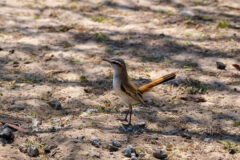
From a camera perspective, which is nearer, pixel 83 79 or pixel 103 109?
pixel 103 109

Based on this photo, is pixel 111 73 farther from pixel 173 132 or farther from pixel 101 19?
pixel 101 19

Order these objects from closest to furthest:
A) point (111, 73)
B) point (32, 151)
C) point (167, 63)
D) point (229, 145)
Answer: point (32, 151)
point (229, 145)
point (111, 73)
point (167, 63)

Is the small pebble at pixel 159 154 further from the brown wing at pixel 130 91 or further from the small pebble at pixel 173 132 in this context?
the brown wing at pixel 130 91

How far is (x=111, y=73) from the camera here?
6.21 metres

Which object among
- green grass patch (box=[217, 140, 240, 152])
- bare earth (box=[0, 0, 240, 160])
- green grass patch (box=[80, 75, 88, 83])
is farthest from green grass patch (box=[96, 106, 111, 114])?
green grass patch (box=[217, 140, 240, 152])

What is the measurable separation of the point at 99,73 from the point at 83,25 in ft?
7.44

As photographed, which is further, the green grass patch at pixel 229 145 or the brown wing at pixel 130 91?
the brown wing at pixel 130 91

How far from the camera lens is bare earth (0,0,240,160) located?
4344 mm

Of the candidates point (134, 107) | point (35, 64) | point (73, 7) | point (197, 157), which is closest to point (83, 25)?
point (73, 7)

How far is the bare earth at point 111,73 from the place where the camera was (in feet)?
14.3

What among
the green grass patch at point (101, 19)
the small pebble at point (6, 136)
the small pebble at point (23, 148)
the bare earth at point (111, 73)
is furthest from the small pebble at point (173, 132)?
the green grass patch at point (101, 19)

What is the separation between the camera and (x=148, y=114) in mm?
5059

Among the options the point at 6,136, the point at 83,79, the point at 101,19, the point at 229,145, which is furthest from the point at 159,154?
the point at 101,19

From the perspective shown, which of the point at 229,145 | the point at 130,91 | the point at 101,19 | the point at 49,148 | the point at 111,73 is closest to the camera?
the point at 49,148
